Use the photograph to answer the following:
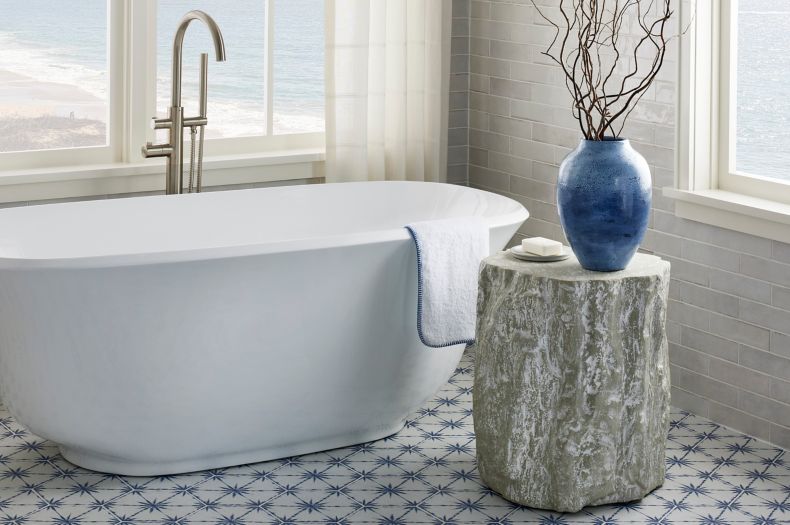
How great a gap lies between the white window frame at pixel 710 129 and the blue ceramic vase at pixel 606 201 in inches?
26.7

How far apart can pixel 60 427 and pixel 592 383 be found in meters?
1.43

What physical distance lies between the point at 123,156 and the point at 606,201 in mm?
1988

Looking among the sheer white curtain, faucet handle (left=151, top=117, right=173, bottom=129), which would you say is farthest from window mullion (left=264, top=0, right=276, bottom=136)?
faucet handle (left=151, top=117, right=173, bottom=129)

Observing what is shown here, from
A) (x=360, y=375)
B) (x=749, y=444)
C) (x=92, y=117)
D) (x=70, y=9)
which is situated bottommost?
(x=749, y=444)

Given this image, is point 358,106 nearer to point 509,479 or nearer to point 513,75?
point 513,75

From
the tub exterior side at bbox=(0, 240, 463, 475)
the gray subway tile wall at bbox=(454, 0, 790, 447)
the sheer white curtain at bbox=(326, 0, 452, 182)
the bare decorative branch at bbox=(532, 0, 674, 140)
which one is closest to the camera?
the tub exterior side at bbox=(0, 240, 463, 475)

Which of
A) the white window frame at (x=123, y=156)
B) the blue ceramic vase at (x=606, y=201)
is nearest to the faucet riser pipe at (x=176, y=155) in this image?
the white window frame at (x=123, y=156)

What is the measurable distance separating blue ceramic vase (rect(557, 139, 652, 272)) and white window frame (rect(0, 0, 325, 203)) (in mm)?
1708

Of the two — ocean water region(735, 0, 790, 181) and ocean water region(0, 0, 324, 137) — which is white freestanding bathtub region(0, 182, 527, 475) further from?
ocean water region(735, 0, 790, 181)

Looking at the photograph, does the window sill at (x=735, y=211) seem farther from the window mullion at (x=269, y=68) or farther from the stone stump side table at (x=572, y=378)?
the window mullion at (x=269, y=68)

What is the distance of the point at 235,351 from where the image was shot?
3.13 m

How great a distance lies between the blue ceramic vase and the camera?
116 inches

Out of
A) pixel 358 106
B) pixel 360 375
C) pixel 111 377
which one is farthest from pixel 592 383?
pixel 358 106

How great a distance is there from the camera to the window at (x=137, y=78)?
396cm
